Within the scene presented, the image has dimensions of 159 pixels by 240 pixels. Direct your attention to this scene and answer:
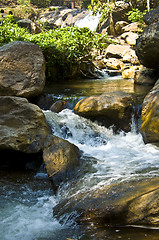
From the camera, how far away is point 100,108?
6246mm

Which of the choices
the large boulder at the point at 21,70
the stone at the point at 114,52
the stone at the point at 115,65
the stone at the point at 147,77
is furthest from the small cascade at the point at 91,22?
the large boulder at the point at 21,70

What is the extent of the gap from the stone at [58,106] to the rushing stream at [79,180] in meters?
0.30

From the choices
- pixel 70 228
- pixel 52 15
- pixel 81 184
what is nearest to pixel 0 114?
pixel 81 184

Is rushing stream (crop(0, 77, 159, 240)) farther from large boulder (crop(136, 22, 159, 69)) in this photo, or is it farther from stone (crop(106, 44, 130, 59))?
stone (crop(106, 44, 130, 59))

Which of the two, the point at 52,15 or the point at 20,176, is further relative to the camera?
the point at 52,15

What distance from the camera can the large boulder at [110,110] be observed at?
6238 millimetres

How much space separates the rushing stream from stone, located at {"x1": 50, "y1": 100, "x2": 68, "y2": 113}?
298 millimetres

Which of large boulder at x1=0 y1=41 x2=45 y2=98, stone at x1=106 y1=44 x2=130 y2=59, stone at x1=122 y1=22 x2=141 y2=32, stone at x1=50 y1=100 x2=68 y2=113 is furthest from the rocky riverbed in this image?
stone at x1=122 y1=22 x2=141 y2=32

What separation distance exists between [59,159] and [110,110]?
2.49 m

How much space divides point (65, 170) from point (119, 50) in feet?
46.1

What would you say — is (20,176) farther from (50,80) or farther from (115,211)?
(50,80)

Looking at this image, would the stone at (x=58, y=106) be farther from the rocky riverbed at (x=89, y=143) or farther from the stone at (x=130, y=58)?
the stone at (x=130, y=58)

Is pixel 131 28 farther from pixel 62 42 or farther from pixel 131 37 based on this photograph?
pixel 62 42

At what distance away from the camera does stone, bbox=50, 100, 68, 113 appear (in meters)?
7.00
